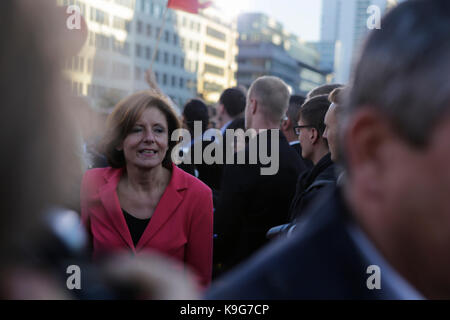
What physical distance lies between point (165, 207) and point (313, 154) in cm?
105

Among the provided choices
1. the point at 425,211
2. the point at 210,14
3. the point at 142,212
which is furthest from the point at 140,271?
the point at 210,14

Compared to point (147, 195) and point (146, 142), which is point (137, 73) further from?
point (147, 195)

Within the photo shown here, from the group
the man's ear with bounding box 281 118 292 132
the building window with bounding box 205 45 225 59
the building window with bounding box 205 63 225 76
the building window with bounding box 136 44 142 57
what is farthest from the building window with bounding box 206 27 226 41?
the man's ear with bounding box 281 118 292 132

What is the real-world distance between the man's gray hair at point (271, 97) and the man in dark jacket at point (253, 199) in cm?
48

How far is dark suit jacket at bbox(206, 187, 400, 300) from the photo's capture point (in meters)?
0.93

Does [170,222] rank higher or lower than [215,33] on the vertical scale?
lower

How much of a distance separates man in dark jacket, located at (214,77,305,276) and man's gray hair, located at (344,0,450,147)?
2.65 m

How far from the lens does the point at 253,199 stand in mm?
3703

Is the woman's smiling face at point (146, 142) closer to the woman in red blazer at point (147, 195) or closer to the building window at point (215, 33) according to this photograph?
the woman in red blazer at point (147, 195)

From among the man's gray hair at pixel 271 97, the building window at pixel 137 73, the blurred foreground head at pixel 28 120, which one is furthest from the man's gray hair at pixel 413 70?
the building window at pixel 137 73

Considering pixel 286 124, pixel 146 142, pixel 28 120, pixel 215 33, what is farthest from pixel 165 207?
pixel 215 33

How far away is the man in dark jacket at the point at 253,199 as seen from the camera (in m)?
3.67

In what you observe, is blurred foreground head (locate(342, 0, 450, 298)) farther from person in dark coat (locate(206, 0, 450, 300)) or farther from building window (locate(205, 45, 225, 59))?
building window (locate(205, 45, 225, 59))
